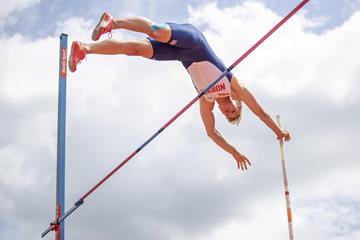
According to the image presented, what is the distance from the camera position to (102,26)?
19.5 ft

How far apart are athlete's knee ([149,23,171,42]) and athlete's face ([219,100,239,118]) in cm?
136

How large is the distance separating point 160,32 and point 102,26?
708 mm

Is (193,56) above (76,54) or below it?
above

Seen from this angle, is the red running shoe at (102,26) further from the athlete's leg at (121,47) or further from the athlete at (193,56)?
the athlete's leg at (121,47)

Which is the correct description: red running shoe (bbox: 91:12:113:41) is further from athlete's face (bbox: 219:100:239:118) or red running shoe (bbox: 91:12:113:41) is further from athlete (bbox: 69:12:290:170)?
athlete's face (bbox: 219:100:239:118)

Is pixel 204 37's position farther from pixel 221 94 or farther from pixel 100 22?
pixel 100 22

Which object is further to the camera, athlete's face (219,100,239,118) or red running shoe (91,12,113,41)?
athlete's face (219,100,239,118)

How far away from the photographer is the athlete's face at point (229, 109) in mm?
7426

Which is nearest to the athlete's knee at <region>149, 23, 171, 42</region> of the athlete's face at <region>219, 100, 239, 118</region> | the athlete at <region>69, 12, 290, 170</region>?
the athlete at <region>69, 12, 290, 170</region>

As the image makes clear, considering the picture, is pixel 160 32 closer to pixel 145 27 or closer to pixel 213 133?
pixel 145 27

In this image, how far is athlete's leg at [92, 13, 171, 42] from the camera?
598 cm

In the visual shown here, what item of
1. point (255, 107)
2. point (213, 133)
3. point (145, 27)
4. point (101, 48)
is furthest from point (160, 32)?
point (213, 133)

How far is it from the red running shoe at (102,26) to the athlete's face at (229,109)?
6.72ft

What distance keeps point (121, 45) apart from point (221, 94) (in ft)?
5.26
